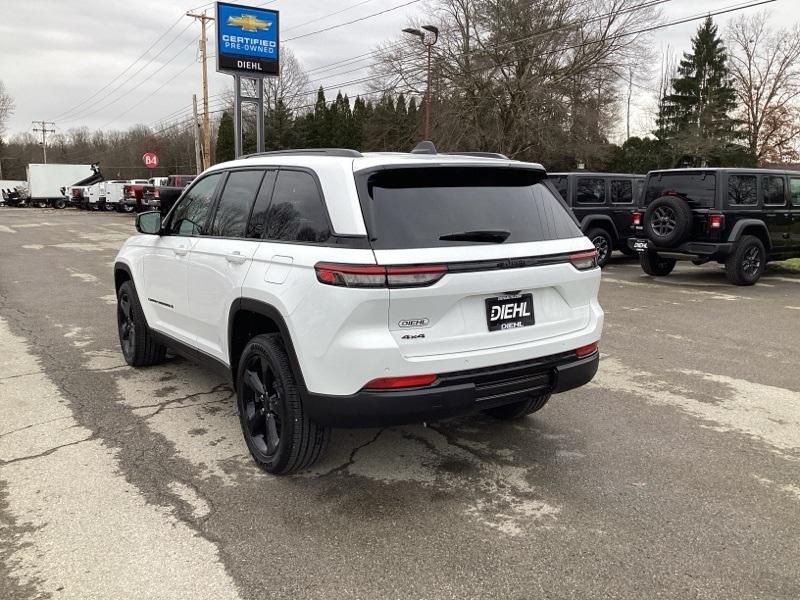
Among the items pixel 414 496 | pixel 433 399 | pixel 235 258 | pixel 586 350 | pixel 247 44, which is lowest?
pixel 414 496

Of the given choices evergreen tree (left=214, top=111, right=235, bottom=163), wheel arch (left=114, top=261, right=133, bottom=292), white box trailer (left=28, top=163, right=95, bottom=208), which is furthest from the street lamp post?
evergreen tree (left=214, top=111, right=235, bottom=163)

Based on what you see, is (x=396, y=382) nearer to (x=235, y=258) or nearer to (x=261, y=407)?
(x=261, y=407)

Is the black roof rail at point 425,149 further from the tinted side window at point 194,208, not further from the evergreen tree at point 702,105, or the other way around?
the evergreen tree at point 702,105

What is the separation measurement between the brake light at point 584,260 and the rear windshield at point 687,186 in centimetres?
800

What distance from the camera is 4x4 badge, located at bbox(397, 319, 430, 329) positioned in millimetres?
3041

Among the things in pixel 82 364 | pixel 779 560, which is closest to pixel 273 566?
pixel 779 560

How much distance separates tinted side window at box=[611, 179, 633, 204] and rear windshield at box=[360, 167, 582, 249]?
10.5 metres

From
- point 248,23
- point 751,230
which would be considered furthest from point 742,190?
point 248,23

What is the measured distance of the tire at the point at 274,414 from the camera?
11.0 feet

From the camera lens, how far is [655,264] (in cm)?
1220

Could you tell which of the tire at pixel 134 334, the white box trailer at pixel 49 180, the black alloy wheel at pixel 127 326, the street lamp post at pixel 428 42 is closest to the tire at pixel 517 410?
the tire at pixel 134 334

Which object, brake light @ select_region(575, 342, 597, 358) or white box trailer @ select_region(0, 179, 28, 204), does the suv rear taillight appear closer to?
brake light @ select_region(575, 342, 597, 358)

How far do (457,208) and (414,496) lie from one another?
4.95 ft

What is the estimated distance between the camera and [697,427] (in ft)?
14.5
